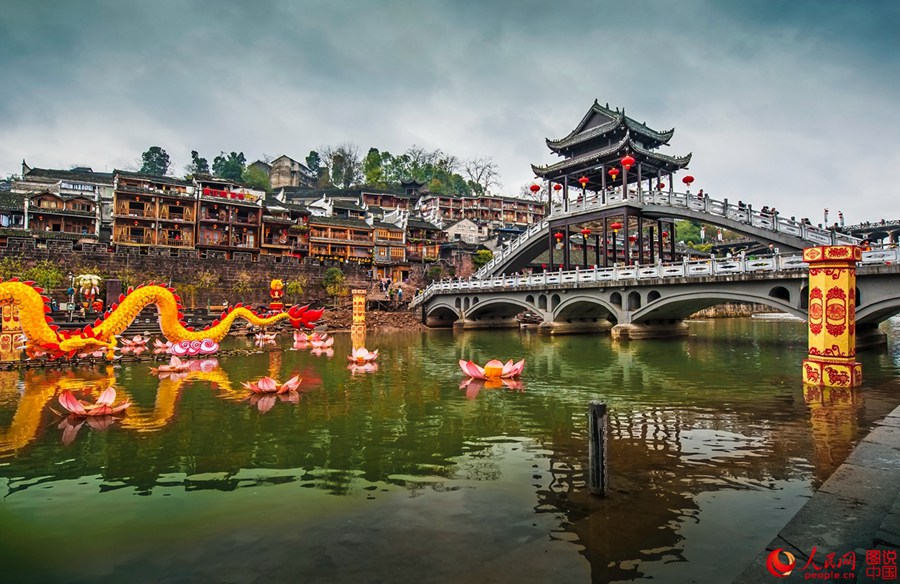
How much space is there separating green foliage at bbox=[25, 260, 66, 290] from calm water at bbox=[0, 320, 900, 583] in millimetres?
31471

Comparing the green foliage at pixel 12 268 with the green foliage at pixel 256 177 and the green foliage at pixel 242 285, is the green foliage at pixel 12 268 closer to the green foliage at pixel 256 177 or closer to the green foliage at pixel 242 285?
the green foliage at pixel 242 285

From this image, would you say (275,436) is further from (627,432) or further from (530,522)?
(627,432)

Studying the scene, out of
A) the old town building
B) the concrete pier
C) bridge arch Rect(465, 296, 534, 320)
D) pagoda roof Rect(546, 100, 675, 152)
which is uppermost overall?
pagoda roof Rect(546, 100, 675, 152)

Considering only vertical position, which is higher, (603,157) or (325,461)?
(603,157)

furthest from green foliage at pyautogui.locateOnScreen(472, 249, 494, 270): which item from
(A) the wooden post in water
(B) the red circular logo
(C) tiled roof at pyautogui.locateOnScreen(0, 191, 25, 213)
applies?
(B) the red circular logo

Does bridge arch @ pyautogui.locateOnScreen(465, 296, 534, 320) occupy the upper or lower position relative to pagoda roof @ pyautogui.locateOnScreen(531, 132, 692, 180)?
lower

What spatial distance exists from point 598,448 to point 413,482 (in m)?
2.52

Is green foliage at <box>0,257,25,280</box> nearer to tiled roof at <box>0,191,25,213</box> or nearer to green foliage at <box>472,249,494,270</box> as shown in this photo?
tiled roof at <box>0,191,25,213</box>

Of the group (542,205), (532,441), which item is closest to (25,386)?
(532,441)

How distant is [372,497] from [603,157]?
3700cm

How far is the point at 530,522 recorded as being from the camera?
5488mm

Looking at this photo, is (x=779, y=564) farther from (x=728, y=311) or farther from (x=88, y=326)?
(x=728, y=311)

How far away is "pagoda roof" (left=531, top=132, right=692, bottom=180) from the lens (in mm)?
36625

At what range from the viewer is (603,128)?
1524 inches
